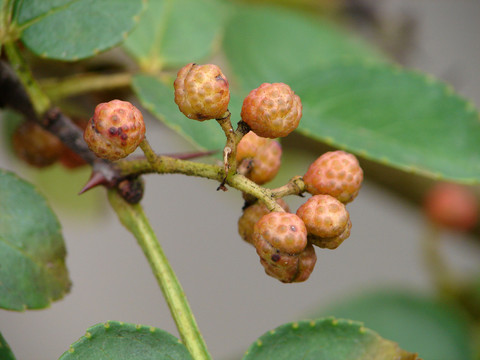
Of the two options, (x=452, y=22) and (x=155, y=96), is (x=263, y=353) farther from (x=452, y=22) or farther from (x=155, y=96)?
(x=452, y=22)

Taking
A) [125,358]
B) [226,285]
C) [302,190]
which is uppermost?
[302,190]

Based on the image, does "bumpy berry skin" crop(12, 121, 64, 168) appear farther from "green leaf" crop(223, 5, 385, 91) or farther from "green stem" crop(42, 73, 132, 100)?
"green leaf" crop(223, 5, 385, 91)

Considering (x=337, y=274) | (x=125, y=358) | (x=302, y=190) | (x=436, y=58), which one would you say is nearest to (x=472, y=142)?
(x=302, y=190)

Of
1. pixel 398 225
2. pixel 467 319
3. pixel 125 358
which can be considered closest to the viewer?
pixel 125 358

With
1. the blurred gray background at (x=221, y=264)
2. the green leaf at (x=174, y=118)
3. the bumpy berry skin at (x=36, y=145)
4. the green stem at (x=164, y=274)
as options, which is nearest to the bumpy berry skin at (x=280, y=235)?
the green stem at (x=164, y=274)

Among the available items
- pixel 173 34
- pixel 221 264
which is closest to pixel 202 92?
pixel 173 34

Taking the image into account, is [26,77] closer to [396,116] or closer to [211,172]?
[211,172]

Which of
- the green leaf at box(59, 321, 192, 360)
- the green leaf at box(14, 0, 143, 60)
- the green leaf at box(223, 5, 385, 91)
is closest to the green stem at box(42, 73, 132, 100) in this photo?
the green leaf at box(14, 0, 143, 60)
